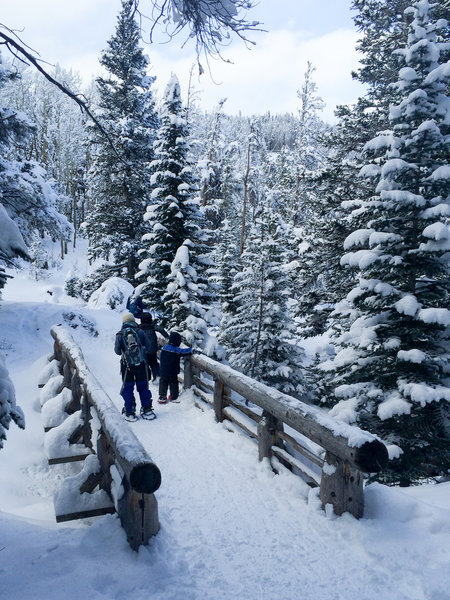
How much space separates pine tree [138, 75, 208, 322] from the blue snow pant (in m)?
7.18

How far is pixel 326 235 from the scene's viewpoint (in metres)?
12.8

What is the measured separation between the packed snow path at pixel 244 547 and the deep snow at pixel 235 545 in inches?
0.4

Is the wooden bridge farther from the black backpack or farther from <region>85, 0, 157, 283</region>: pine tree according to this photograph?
<region>85, 0, 157, 283</region>: pine tree

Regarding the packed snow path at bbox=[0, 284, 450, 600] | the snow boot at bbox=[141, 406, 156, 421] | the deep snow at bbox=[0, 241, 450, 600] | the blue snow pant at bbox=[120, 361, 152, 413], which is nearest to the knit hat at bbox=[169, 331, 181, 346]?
the blue snow pant at bbox=[120, 361, 152, 413]

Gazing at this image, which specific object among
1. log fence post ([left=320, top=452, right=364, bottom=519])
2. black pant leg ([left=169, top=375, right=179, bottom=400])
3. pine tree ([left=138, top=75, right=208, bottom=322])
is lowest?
black pant leg ([left=169, top=375, right=179, bottom=400])

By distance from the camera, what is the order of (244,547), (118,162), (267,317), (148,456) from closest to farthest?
1. (148,456)
2. (244,547)
3. (267,317)
4. (118,162)

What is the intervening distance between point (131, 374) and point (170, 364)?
1.25 m

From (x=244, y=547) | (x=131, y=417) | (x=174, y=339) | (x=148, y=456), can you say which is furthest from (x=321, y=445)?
(x=174, y=339)

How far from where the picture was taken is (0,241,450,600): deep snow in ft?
10.2

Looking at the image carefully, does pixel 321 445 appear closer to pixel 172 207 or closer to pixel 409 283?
pixel 409 283

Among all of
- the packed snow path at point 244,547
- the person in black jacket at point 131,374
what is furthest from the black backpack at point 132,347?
the packed snow path at point 244,547

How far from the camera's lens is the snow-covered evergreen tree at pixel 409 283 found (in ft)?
23.2

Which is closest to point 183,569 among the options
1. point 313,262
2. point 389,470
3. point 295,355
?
point 389,470

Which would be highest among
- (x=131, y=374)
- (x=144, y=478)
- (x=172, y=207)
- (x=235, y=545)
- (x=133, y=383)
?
(x=172, y=207)
